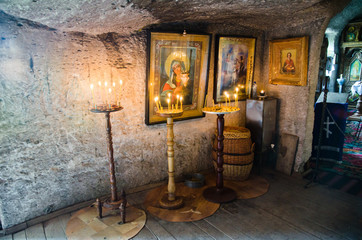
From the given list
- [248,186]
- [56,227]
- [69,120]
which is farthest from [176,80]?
[56,227]

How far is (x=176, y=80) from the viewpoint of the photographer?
3.88 metres

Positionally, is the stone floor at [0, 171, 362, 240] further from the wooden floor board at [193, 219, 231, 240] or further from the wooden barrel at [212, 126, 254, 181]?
the wooden barrel at [212, 126, 254, 181]

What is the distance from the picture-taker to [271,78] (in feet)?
16.0

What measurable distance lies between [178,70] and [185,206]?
1897mm

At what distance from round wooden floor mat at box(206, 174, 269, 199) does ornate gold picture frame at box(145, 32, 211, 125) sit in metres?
1.14

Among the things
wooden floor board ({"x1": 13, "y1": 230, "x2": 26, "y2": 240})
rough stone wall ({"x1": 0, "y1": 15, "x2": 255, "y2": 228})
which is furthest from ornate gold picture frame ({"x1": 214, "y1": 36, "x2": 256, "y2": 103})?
wooden floor board ({"x1": 13, "y1": 230, "x2": 26, "y2": 240})

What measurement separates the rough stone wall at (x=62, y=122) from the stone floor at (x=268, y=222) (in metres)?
0.36

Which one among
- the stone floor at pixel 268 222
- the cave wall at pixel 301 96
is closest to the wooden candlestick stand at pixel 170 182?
the stone floor at pixel 268 222

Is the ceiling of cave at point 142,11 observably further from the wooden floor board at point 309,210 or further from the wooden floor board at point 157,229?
the wooden floor board at point 309,210

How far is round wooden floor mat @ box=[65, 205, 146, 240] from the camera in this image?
2875 millimetres

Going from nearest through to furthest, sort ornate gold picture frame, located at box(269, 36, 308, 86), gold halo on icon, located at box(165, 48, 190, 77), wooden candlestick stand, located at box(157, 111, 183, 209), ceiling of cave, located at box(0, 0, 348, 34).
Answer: ceiling of cave, located at box(0, 0, 348, 34), wooden candlestick stand, located at box(157, 111, 183, 209), gold halo on icon, located at box(165, 48, 190, 77), ornate gold picture frame, located at box(269, 36, 308, 86)

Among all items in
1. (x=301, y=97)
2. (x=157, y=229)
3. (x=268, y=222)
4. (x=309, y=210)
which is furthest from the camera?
(x=301, y=97)

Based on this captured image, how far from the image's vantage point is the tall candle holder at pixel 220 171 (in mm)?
3572

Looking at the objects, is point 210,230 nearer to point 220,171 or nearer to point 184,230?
point 184,230
